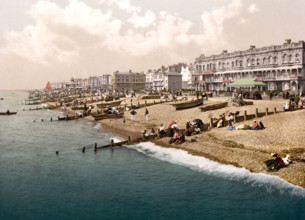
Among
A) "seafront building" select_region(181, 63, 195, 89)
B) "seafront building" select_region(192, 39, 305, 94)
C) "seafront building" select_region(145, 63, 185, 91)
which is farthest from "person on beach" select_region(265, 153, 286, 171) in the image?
"seafront building" select_region(181, 63, 195, 89)

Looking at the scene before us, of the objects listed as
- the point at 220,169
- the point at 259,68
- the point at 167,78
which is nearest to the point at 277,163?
the point at 220,169

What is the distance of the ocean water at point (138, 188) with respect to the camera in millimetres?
15266

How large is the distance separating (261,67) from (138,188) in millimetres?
61049

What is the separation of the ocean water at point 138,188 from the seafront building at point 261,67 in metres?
49.4

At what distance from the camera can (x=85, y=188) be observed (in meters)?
18.9

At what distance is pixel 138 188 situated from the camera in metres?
18.6

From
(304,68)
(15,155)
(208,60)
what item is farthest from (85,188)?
(208,60)

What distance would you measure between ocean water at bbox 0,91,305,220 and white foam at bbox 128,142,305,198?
0.17ft

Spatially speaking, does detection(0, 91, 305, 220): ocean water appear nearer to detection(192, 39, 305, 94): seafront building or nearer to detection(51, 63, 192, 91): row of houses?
detection(192, 39, 305, 94): seafront building

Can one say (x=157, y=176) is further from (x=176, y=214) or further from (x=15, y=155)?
(x=15, y=155)

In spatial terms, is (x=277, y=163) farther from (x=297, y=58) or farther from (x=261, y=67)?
(x=261, y=67)

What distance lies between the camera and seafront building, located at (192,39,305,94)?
62.4 metres

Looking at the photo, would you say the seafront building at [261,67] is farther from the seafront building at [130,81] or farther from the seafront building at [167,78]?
the seafront building at [130,81]

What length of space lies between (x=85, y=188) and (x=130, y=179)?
336 cm
